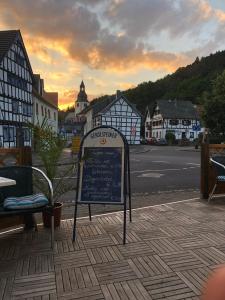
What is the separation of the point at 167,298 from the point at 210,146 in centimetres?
487

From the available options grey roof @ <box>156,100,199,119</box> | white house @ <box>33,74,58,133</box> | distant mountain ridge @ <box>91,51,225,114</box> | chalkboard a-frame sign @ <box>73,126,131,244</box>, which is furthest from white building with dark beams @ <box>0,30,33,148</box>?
distant mountain ridge @ <box>91,51,225,114</box>

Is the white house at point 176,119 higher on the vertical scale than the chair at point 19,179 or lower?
higher

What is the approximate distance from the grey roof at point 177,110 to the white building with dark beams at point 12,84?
156 feet

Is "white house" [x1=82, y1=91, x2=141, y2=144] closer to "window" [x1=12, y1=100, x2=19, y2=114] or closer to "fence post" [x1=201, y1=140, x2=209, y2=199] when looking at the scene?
"window" [x1=12, y1=100, x2=19, y2=114]

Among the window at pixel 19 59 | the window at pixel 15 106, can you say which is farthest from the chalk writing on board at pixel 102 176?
the window at pixel 19 59

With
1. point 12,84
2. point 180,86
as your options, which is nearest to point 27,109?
point 12,84

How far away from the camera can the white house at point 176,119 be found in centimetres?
7625

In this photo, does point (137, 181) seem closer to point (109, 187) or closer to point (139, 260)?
point (109, 187)

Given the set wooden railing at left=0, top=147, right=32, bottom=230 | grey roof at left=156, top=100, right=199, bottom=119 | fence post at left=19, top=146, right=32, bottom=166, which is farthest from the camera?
grey roof at left=156, top=100, right=199, bottom=119

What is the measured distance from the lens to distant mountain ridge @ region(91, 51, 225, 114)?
105 meters

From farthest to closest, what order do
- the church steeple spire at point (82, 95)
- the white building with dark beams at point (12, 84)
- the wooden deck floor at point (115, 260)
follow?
the church steeple spire at point (82, 95), the white building with dark beams at point (12, 84), the wooden deck floor at point (115, 260)

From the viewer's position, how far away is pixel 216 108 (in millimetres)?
35969

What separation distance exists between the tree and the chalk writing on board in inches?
1268

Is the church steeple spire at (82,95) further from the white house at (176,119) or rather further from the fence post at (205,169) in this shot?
the fence post at (205,169)
